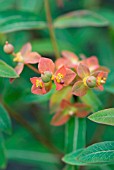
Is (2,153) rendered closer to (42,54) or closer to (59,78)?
(59,78)

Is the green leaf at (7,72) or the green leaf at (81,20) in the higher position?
the green leaf at (81,20)

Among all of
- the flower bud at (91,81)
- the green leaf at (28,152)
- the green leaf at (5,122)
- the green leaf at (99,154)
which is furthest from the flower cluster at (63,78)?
the green leaf at (28,152)

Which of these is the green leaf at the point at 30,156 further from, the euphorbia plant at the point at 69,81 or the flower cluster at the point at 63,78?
the flower cluster at the point at 63,78

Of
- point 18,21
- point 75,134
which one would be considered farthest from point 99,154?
point 18,21

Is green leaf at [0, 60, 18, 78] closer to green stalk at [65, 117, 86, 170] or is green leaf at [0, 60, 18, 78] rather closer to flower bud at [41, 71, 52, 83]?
flower bud at [41, 71, 52, 83]

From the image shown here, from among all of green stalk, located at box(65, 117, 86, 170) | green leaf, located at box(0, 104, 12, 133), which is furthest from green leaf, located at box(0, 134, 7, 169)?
green stalk, located at box(65, 117, 86, 170)

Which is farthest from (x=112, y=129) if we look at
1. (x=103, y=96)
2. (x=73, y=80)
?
(x=73, y=80)
